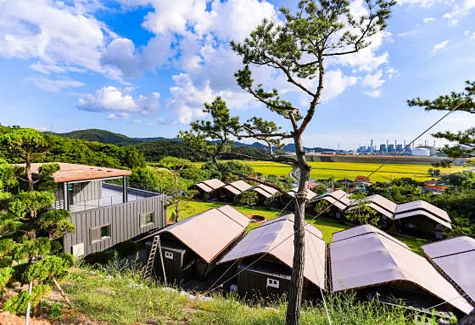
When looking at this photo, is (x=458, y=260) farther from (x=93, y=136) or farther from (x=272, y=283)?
(x=93, y=136)

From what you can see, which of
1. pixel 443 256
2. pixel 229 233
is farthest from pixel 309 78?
pixel 443 256

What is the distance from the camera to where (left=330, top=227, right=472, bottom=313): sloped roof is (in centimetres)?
662

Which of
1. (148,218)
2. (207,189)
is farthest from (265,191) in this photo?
(148,218)

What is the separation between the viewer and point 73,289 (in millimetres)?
5699

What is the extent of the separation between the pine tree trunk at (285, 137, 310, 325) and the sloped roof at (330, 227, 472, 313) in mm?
3407

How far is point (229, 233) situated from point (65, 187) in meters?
7.09

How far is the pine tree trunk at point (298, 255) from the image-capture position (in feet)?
13.7

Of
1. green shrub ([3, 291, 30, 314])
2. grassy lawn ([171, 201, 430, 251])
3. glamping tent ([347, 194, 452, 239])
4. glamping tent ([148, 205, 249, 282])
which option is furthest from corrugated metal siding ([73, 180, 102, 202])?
glamping tent ([347, 194, 452, 239])

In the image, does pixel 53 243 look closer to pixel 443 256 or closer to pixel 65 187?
pixel 65 187

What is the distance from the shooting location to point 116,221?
11250mm

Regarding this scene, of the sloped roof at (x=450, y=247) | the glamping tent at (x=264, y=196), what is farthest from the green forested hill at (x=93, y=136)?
the sloped roof at (x=450, y=247)

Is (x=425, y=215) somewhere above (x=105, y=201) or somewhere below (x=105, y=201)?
below

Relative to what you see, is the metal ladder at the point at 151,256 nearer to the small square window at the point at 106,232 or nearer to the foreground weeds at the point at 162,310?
the foreground weeds at the point at 162,310

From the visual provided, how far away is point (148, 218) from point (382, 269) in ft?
36.1
